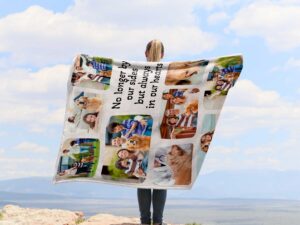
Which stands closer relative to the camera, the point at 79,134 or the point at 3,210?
the point at 79,134

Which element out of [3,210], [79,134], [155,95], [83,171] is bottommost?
[3,210]

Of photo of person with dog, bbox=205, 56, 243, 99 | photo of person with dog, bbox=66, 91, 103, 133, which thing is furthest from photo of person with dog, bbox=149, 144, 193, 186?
photo of person with dog, bbox=66, 91, 103, 133

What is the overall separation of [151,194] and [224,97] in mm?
2080

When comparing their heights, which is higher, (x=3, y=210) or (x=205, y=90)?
(x=205, y=90)

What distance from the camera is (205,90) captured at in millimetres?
9758

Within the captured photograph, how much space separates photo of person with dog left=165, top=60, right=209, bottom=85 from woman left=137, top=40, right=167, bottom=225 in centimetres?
32

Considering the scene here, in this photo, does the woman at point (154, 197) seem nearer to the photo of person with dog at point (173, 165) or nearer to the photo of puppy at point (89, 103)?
the photo of person with dog at point (173, 165)

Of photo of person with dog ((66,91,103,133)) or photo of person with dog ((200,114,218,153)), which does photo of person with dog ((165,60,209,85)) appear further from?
photo of person with dog ((66,91,103,133))

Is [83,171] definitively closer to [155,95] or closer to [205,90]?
[155,95]

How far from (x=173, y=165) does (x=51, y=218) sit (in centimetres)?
406

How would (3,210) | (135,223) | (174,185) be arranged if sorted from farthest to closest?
(3,210), (135,223), (174,185)

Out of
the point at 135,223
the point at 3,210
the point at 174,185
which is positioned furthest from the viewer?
the point at 3,210

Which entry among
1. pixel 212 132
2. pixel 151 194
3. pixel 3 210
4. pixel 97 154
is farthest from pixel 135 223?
pixel 3 210

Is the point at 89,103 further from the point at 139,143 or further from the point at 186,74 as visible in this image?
the point at 186,74
